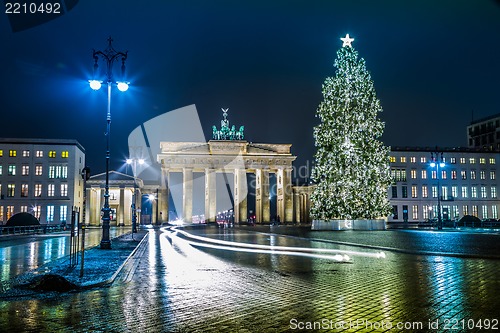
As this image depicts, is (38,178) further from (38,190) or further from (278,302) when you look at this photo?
(278,302)

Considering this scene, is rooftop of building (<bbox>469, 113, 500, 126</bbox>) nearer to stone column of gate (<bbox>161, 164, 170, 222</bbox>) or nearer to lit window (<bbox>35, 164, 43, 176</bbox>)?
stone column of gate (<bbox>161, 164, 170, 222</bbox>)

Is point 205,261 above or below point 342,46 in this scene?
below

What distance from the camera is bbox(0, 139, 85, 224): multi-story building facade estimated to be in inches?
3573

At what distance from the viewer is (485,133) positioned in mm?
120250

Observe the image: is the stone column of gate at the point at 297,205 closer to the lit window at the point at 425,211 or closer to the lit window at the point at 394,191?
the lit window at the point at 394,191

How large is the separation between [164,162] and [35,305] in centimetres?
8926

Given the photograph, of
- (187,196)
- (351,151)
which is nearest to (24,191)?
(187,196)

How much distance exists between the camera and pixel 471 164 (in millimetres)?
96125

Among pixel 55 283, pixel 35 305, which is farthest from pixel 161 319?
pixel 55 283

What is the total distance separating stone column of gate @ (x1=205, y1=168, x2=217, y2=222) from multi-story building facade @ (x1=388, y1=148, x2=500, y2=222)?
120 feet

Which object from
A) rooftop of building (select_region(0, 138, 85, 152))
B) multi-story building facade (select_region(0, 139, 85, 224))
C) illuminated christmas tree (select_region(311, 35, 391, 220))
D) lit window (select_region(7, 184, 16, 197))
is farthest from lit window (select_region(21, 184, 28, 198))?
illuminated christmas tree (select_region(311, 35, 391, 220))

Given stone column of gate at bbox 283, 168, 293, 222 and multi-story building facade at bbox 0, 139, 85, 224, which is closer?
multi-story building facade at bbox 0, 139, 85, 224

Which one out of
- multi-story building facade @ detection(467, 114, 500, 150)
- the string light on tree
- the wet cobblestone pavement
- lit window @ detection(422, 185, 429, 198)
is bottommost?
the wet cobblestone pavement

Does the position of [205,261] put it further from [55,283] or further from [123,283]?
[55,283]
